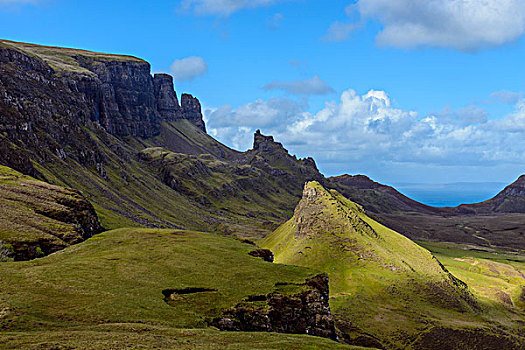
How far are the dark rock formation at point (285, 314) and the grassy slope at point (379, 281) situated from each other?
125 feet

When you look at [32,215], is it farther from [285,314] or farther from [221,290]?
[285,314]

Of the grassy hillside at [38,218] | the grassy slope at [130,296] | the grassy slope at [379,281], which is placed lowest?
the grassy slope at [379,281]

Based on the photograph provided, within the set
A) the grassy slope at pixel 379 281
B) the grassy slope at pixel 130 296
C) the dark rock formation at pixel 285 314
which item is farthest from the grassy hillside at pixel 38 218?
the grassy slope at pixel 379 281

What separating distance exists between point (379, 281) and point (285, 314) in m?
89.5

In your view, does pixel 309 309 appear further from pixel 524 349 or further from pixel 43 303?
pixel 524 349

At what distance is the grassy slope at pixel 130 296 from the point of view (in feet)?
132

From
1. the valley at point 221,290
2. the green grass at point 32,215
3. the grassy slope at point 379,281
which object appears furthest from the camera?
the grassy slope at point 379,281

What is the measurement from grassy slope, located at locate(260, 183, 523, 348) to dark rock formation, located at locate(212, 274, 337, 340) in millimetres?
38236

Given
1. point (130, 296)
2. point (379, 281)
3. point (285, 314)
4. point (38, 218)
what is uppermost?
point (38, 218)

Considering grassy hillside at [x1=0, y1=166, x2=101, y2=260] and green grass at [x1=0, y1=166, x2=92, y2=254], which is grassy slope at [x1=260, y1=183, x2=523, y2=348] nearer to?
grassy hillside at [x1=0, y1=166, x2=101, y2=260]

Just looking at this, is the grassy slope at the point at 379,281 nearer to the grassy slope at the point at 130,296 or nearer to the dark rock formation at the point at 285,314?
the dark rock formation at the point at 285,314

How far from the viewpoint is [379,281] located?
14538 cm

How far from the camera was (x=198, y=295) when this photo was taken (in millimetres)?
65812

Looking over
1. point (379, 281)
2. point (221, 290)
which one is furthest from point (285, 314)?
point (379, 281)
